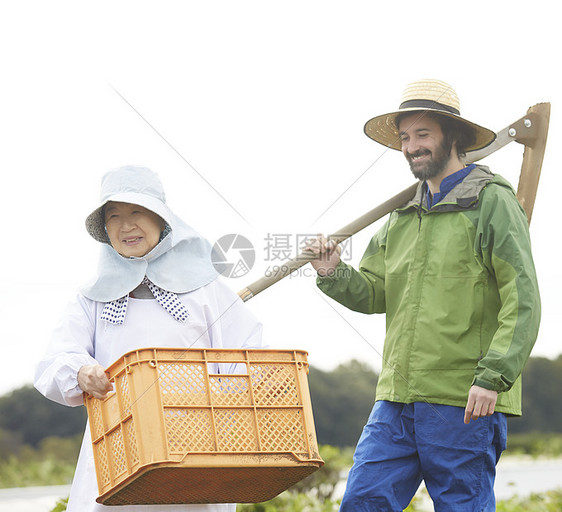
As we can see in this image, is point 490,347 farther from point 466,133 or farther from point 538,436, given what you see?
point 538,436

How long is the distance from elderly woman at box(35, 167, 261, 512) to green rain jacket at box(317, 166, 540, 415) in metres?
0.62

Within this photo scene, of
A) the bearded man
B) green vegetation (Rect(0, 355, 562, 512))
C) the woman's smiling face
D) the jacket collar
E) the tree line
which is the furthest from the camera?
the tree line

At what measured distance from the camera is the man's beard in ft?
11.1

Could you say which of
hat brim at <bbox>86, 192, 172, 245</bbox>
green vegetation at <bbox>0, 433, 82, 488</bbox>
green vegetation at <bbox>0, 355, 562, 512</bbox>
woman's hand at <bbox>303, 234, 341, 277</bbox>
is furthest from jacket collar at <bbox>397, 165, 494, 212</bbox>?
green vegetation at <bbox>0, 433, 82, 488</bbox>

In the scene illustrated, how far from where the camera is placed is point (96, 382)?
2.91 m

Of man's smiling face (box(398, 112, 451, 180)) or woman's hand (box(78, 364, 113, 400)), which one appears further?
man's smiling face (box(398, 112, 451, 180))

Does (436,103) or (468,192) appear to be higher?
(436,103)

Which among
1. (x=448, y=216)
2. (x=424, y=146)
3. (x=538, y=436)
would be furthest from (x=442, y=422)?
(x=538, y=436)

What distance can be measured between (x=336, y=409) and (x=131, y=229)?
984 cm

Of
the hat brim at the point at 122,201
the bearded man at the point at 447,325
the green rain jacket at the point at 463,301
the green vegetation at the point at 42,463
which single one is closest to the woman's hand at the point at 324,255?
the bearded man at the point at 447,325

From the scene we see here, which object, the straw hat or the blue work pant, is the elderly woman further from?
the straw hat

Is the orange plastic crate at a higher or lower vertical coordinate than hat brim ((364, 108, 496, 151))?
lower

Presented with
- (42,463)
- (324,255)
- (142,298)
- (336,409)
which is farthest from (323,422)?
(142,298)

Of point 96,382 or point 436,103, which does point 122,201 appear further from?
point 436,103
